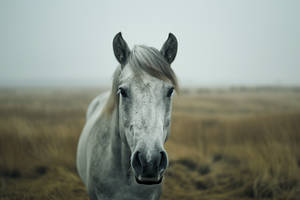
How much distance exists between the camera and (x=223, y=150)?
19.7 feet

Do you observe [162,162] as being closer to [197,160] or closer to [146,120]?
[146,120]

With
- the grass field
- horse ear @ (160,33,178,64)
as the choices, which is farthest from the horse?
the grass field

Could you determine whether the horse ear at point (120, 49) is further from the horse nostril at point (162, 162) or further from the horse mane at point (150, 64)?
the horse nostril at point (162, 162)

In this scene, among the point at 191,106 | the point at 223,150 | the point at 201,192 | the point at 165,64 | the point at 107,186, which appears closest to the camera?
the point at 165,64

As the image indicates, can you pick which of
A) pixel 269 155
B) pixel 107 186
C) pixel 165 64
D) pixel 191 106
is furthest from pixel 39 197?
pixel 191 106

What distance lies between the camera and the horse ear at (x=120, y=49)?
5.96 ft

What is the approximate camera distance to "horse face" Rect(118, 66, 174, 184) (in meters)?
1.32

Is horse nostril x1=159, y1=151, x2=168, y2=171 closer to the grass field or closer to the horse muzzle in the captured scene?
the horse muzzle

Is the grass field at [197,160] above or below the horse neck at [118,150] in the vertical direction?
below

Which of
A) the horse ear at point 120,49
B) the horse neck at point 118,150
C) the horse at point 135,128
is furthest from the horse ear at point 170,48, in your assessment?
the horse neck at point 118,150

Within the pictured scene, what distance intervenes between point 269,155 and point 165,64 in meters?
4.80

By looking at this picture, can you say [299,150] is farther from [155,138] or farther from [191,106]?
[191,106]

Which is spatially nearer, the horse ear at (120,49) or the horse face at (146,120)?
the horse face at (146,120)

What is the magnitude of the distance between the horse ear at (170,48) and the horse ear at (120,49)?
1.24 ft
